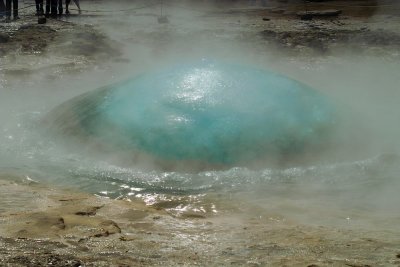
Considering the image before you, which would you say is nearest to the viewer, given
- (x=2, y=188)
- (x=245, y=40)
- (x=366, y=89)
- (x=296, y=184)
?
(x=2, y=188)

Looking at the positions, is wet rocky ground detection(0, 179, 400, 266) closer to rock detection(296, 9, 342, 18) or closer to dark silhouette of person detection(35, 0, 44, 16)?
rock detection(296, 9, 342, 18)

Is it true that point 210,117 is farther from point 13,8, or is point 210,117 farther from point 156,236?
point 13,8

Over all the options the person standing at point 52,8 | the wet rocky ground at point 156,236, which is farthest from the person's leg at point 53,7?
the wet rocky ground at point 156,236

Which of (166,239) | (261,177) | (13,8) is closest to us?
(166,239)

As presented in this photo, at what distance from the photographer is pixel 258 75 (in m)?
5.51

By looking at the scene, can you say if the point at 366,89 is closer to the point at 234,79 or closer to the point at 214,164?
the point at 234,79

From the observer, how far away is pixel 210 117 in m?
4.95

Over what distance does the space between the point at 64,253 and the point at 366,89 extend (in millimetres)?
6893

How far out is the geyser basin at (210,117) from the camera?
4.90 meters

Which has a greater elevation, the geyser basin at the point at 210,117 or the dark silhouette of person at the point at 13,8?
the dark silhouette of person at the point at 13,8

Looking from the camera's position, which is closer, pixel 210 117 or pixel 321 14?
pixel 210 117

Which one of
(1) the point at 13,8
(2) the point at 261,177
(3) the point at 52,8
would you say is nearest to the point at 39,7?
(3) the point at 52,8

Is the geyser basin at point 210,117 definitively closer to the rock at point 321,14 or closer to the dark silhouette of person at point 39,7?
the rock at point 321,14

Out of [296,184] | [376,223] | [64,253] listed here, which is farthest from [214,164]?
[64,253]
